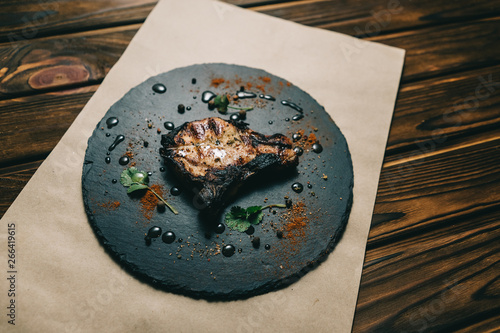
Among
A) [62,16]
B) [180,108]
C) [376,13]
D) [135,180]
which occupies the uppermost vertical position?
[376,13]

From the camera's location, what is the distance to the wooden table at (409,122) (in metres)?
2.53

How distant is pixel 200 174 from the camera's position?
98.7 inches

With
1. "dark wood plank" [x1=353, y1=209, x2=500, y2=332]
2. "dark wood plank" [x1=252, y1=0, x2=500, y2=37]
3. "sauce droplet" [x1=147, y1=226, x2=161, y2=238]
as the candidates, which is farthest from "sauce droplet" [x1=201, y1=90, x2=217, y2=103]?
"dark wood plank" [x1=353, y1=209, x2=500, y2=332]

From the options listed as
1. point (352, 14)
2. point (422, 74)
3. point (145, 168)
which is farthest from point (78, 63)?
point (422, 74)

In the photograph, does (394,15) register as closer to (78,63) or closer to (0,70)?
(78,63)

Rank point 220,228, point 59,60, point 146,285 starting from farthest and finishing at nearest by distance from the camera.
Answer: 1. point 59,60
2. point 220,228
3. point 146,285

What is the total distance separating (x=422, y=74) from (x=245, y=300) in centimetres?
265

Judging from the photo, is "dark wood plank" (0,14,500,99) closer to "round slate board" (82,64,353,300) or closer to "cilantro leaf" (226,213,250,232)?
"round slate board" (82,64,353,300)

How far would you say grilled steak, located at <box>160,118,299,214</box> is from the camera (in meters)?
2.47

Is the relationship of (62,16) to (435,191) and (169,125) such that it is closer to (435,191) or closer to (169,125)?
(169,125)

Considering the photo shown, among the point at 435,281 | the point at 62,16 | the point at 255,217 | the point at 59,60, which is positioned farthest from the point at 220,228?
the point at 62,16

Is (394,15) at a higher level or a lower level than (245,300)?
higher

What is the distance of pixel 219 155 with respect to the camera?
2.61 metres

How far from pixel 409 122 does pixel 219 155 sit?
1729mm
